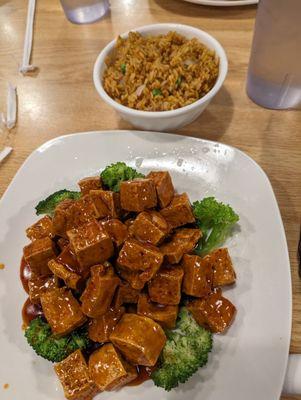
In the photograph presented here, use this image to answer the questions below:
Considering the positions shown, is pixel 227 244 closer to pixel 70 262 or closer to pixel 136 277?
pixel 136 277

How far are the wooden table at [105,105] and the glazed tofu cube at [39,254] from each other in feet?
2.11

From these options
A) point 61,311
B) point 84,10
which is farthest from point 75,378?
point 84,10

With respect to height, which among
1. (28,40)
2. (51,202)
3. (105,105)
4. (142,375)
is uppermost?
(28,40)

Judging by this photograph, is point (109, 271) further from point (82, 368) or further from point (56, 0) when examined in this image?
point (56, 0)

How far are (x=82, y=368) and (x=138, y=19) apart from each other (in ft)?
7.94

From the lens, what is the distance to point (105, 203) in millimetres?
1682

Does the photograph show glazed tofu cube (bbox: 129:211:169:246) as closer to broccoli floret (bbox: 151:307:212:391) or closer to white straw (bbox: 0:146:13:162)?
broccoli floret (bbox: 151:307:212:391)

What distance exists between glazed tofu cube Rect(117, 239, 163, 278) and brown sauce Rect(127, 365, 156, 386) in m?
0.37

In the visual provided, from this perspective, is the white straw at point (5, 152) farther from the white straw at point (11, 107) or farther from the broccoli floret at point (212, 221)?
the broccoli floret at point (212, 221)

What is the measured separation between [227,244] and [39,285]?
83 cm

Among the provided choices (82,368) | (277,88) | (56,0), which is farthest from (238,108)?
(56,0)

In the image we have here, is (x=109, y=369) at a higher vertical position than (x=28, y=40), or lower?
lower

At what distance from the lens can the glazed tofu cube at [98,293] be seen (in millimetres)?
1448

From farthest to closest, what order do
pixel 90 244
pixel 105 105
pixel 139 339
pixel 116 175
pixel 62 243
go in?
pixel 105 105 < pixel 116 175 < pixel 62 243 < pixel 90 244 < pixel 139 339
